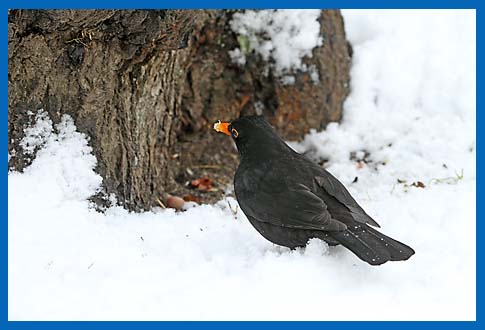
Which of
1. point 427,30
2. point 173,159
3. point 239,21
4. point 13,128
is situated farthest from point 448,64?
point 13,128

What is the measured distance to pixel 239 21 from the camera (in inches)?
241

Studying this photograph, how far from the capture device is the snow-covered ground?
335cm

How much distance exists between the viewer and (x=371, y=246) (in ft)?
11.8

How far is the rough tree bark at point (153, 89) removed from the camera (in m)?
4.02

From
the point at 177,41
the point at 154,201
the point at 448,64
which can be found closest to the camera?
the point at 177,41

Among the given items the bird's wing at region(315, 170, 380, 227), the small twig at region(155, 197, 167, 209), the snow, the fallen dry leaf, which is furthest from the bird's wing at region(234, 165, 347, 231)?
the snow

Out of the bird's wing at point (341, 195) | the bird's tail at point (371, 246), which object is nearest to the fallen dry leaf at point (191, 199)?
the bird's wing at point (341, 195)

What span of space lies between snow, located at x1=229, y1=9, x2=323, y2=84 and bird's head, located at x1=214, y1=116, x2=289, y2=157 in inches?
76.1

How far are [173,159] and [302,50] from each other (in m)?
1.47

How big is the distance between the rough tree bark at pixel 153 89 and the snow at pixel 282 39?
77mm

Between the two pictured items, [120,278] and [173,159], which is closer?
[120,278]

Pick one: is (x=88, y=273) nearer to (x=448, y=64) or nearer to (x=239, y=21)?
(x=239, y=21)

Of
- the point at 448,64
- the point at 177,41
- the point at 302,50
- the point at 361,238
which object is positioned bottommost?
the point at 361,238

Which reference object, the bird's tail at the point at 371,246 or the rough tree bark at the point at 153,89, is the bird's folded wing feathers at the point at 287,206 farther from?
the rough tree bark at the point at 153,89
